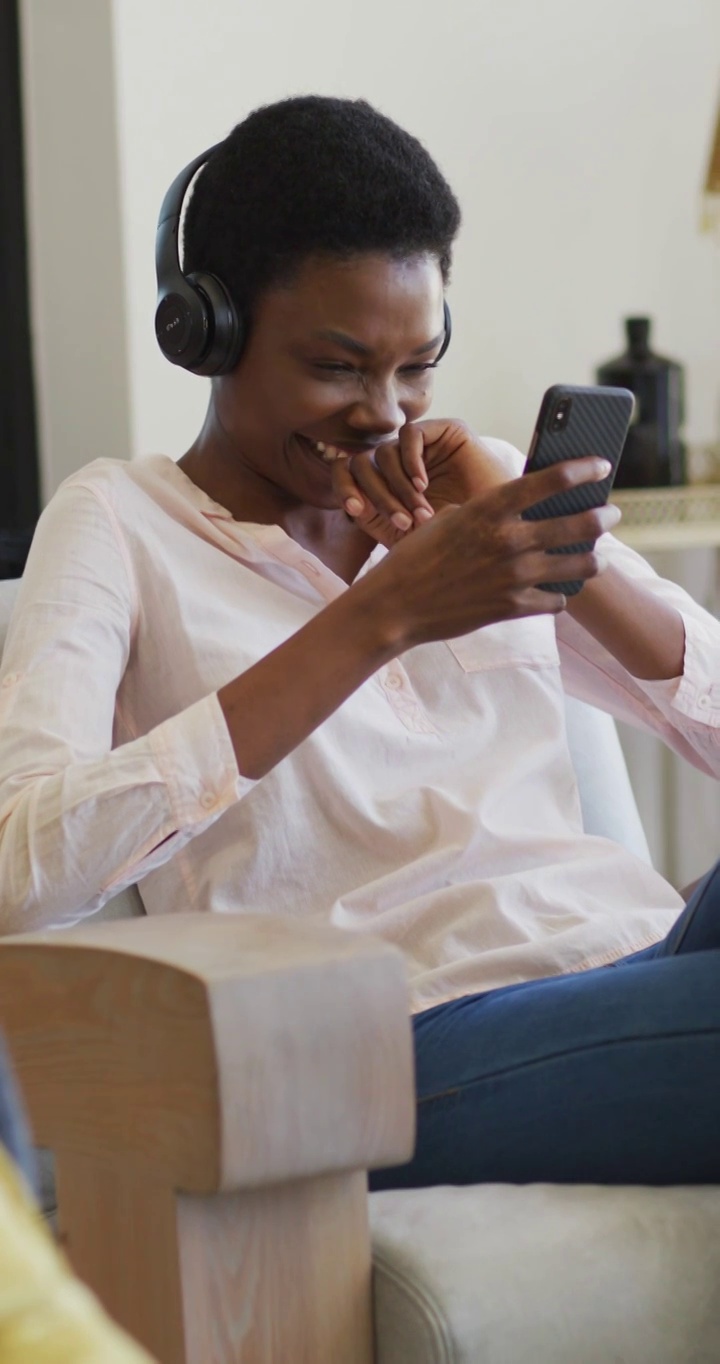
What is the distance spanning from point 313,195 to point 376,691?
337mm

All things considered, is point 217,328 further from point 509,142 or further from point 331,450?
point 509,142

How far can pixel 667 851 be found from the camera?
8.21 ft

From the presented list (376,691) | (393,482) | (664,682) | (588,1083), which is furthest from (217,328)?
(588,1083)

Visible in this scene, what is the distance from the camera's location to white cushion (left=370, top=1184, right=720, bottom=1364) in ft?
2.36

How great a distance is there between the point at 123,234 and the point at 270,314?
2.42 ft

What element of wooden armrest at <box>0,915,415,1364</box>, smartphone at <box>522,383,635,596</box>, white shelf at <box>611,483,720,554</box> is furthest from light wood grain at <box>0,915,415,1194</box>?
white shelf at <box>611,483,720,554</box>

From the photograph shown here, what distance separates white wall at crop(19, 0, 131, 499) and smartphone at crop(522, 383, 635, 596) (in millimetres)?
941

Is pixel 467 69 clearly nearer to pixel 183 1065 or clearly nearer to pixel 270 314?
pixel 270 314

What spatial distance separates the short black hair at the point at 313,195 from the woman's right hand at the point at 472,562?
24 centimetres

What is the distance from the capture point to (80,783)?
0.92 m

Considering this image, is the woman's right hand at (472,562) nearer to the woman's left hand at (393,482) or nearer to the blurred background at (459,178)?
the woman's left hand at (393,482)

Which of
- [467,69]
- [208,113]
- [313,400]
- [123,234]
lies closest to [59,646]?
[313,400]

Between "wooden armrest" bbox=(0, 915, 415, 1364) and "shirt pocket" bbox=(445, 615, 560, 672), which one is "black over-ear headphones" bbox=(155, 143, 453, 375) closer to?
"shirt pocket" bbox=(445, 615, 560, 672)

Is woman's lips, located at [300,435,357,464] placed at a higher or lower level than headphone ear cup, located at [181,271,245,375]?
lower
